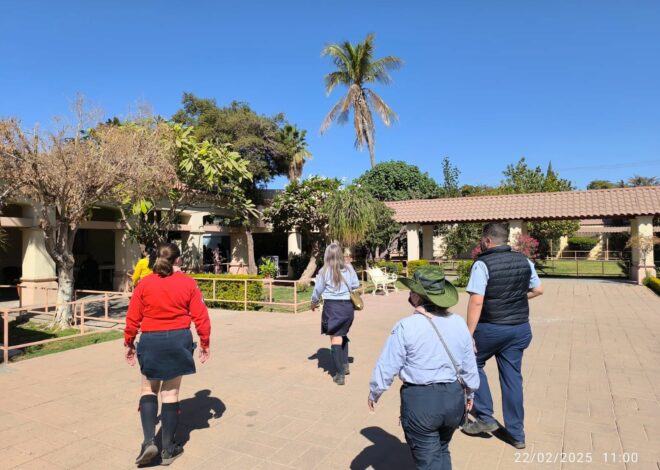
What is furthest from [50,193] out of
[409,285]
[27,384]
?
[409,285]

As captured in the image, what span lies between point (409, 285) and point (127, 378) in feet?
14.0

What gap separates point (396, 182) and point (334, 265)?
75.5 feet

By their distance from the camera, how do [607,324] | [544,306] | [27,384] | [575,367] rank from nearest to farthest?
[27,384] < [575,367] < [607,324] < [544,306]

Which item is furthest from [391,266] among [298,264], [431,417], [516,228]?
[431,417]

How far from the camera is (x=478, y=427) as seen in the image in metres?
3.61

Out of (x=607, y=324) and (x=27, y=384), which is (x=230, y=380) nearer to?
(x=27, y=384)

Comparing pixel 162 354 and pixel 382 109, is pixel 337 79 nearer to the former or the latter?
pixel 382 109

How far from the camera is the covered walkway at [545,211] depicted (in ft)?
55.7

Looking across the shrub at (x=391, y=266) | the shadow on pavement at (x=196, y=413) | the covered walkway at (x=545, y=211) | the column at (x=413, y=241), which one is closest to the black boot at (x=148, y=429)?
the shadow on pavement at (x=196, y=413)

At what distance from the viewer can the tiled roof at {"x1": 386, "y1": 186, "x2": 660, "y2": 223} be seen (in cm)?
1770

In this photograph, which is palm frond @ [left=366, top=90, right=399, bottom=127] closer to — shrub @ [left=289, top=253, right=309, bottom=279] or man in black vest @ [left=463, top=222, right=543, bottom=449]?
shrub @ [left=289, top=253, right=309, bottom=279]

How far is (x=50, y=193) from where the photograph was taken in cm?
794

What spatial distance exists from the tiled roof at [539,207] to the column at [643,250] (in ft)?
1.64

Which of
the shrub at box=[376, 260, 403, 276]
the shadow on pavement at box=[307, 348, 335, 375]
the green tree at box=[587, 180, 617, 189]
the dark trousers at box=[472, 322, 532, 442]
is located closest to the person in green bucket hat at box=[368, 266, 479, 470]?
the dark trousers at box=[472, 322, 532, 442]
